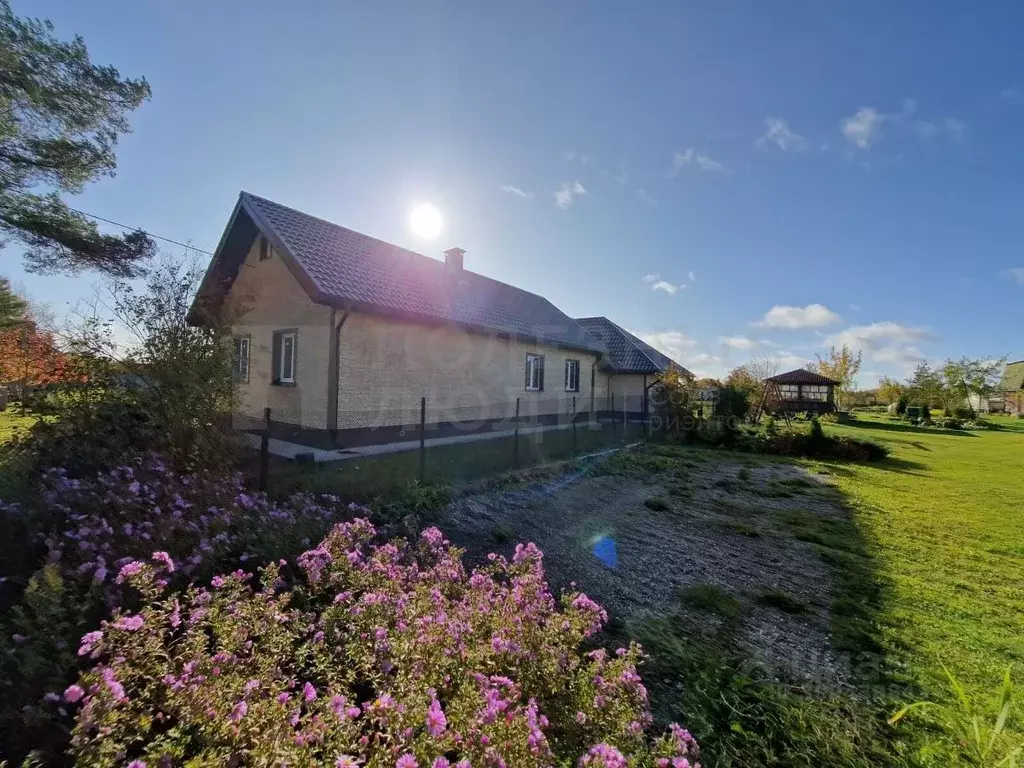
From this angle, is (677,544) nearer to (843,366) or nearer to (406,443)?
(406,443)

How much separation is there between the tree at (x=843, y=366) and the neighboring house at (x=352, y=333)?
39.6 metres

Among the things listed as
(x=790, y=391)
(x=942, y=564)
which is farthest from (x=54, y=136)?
(x=790, y=391)

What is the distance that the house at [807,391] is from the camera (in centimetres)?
3125

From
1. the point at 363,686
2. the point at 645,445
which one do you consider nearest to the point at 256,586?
the point at 363,686

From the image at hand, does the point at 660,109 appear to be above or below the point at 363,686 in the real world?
above

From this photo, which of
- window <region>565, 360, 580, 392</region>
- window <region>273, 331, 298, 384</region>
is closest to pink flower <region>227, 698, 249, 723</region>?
window <region>273, 331, 298, 384</region>

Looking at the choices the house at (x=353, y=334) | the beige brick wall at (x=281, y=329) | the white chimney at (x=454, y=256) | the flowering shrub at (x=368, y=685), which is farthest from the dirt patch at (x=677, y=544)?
the white chimney at (x=454, y=256)

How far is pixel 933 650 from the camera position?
318 centimetres

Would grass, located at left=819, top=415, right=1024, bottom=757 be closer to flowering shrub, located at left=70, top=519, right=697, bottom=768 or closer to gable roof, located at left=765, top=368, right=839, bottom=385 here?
flowering shrub, located at left=70, top=519, right=697, bottom=768

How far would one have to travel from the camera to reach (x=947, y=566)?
16.0 ft

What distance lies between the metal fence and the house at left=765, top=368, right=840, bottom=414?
22.4 metres

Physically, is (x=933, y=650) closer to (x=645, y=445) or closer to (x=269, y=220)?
(x=645, y=445)

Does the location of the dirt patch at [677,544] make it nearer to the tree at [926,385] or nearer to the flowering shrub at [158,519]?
the flowering shrub at [158,519]

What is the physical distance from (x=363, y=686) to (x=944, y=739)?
3.05 m
